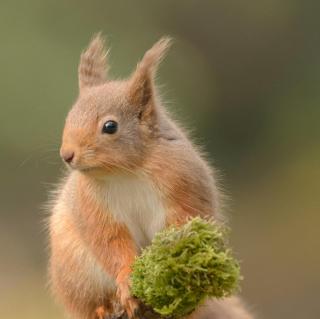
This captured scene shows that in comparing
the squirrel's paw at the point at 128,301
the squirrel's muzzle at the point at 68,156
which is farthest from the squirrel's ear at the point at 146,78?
the squirrel's paw at the point at 128,301

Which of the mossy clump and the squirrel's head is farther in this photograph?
the squirrel's head

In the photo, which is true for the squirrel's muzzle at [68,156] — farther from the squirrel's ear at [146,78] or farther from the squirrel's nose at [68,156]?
the squirrel's ear at [146,78]

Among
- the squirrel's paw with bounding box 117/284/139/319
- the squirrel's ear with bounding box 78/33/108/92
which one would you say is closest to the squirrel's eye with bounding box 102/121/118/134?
the squirrel's ear with bounding box 78/33/108/92

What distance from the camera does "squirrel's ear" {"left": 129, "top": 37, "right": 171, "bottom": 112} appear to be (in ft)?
10.8

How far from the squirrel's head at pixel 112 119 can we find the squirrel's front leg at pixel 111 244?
210 mm

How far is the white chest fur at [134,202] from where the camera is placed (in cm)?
331

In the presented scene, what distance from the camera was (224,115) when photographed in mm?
7781

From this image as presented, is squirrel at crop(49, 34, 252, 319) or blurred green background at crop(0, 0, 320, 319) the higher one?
blurred green background at crop(0, 0, 320, 319)

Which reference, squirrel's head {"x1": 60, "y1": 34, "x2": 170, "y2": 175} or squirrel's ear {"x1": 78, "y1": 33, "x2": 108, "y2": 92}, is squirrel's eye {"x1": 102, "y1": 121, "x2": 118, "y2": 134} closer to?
squirrel's head {"x1": 60, "y1": 34, "x2": 170, "y2": 175}

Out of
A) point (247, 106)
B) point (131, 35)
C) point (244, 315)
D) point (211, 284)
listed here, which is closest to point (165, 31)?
point (131, 35)

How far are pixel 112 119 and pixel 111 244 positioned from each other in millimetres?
393

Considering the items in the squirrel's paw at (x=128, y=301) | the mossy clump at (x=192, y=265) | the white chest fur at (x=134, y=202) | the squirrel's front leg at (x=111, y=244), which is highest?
the white chest fur at (x=134, y=202)

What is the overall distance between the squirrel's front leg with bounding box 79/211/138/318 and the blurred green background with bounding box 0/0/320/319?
3222 mm

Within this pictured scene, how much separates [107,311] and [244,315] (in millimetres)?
518
